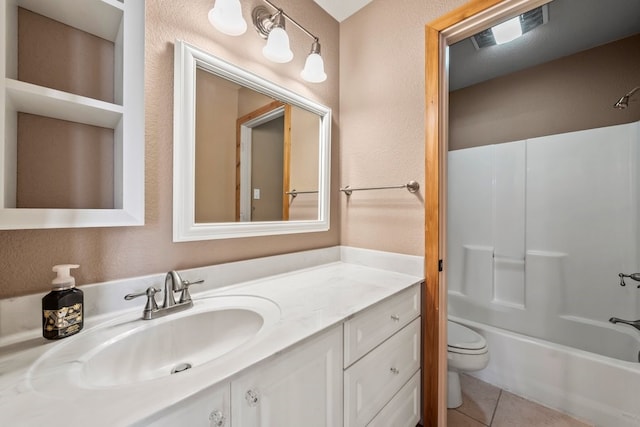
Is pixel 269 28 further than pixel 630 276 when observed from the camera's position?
No

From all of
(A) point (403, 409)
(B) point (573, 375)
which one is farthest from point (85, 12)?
(B) point (573, 375)

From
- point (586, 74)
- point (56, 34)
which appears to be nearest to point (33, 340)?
point (56, 34)

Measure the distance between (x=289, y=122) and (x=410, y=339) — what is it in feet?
3.97

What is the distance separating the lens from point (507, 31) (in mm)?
1521

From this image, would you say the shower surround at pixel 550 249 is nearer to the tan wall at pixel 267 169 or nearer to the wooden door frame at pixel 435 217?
the wooden door frame at pixel 435 217

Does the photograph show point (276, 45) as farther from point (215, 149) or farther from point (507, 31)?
point (507, 31)

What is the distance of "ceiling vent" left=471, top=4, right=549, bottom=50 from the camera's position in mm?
1362

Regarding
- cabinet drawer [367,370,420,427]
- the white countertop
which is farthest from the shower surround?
the white countertop

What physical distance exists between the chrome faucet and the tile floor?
1499 millimetres

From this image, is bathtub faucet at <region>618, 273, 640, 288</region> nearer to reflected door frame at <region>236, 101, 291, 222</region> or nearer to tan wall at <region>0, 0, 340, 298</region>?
tan wall at <region>0, 0, 340, 298</region>

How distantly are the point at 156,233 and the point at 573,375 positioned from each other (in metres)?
2.21

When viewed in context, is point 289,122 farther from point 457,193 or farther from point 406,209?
point 457,193

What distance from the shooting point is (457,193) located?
2.14 m

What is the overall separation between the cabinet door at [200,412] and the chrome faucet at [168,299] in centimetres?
39
